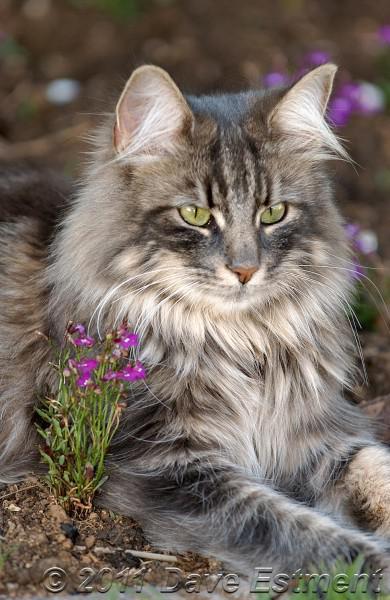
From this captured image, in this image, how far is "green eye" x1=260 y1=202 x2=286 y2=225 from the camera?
297 centimetres

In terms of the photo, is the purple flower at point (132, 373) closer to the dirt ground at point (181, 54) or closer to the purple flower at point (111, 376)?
the purple flower at point (111, 376)

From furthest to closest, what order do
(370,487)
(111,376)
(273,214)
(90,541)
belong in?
(370,487) → (273,214) → (90,541) → (111,376)

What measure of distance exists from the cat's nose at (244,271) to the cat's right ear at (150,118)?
0.46m

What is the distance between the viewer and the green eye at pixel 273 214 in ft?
9.74

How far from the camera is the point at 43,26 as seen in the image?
21.0 ft

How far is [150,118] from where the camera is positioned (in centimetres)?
292

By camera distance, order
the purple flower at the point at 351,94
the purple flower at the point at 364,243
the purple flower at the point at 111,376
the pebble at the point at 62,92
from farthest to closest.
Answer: the pebble at the point at 62,92, the purple flower at the point at 351,94, the purple flower at the point at 364,243, the purple flower at the point at 111,376

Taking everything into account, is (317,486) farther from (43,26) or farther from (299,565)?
(43,26)

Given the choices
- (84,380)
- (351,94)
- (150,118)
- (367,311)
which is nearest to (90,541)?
(84,380)

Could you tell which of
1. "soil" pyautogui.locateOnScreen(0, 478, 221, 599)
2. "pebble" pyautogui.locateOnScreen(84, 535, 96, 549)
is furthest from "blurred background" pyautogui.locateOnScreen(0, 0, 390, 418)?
"pebble" pyautogui.locateOnScreen(84, 535, 96, 549)

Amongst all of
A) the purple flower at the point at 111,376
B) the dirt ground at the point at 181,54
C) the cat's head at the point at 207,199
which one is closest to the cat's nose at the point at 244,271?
the cat's head at the point at 207,199

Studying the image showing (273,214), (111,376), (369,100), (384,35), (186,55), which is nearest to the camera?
(111,376)

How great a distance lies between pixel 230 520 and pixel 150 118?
1248mm

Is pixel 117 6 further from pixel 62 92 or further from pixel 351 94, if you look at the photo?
pixel 351 94
